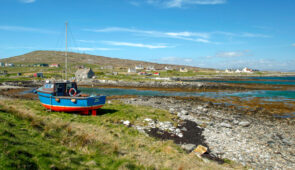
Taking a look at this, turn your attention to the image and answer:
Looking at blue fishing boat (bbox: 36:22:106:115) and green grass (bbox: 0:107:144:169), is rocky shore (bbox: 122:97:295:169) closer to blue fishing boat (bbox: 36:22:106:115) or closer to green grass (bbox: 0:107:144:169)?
blue fishing boat (bbox: 36:22:106:115)

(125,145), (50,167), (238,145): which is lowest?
(238,145)

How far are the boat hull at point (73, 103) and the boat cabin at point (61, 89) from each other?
56cm

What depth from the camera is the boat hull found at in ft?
60.1

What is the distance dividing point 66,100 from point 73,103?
79cm

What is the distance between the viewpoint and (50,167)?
21.3ft

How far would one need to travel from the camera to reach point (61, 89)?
2030 centimetres

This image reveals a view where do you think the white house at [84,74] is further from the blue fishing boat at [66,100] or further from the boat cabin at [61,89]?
the blue fishing boat at [66,100]

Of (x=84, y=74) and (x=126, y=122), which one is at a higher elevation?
(x=84, y=74)

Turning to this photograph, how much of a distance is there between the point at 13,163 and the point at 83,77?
95.7m

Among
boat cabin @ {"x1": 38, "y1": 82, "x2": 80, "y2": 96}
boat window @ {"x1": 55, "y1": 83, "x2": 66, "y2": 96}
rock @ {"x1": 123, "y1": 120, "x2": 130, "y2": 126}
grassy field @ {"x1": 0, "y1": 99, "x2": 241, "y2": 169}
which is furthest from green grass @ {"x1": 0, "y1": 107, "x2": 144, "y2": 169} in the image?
boat window @ {"x1": 55, "y1": 83, "x2": 66, "y2": 96}

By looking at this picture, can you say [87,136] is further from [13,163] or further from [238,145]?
[238,145]

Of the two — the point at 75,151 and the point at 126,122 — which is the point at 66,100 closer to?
the point at 126,122

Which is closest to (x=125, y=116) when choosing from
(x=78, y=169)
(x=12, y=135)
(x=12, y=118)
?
(x=12, y=118)

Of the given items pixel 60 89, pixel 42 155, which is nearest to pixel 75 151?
pixel 42 155
